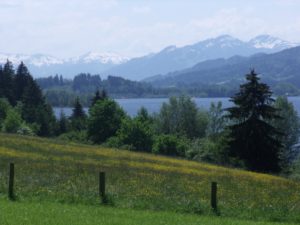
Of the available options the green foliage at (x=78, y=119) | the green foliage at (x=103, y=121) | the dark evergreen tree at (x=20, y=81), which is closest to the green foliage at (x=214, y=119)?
the green foliage at (x=78, y=119)

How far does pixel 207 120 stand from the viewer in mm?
112812

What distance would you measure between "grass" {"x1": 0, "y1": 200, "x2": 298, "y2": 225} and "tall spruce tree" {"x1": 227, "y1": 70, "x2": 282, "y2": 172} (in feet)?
125

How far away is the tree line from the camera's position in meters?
56.2

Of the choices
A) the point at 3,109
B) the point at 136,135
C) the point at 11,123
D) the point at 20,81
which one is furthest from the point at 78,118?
the point at 136,135

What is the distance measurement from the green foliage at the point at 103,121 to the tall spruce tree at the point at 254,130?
3657 cm

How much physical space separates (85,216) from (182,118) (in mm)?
99365

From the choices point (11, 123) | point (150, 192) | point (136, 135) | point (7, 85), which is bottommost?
point (136, 135)

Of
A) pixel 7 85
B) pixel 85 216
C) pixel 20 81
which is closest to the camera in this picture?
pixel 85 216

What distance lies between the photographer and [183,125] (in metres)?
114

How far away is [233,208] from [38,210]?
686 centimetres

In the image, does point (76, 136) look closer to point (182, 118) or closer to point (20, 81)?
point (20, 81)

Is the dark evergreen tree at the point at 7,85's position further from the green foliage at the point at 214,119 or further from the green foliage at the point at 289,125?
the green foliage at the point at 289,125

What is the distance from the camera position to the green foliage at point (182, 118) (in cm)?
11412

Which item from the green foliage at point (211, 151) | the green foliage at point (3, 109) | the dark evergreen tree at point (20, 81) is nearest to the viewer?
the green foliage at point (211, 151)
